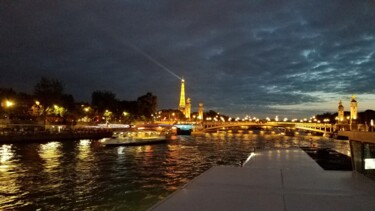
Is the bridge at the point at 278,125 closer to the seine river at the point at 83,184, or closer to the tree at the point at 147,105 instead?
the tree at the point at 147,105

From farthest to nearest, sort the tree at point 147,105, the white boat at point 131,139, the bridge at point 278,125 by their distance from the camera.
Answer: the tree at point 147,105 < the bridge at point 278,125 < the white boat at point 131,139

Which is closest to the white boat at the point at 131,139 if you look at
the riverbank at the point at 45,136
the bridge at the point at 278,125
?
the riverbank at the point at 45,136

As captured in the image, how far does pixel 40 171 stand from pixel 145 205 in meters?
18.4

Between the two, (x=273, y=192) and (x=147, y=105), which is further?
(x=147, y=105)

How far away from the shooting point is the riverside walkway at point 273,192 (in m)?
12.1

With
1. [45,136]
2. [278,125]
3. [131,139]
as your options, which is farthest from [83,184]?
[278,125]

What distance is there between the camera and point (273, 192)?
14.5 m

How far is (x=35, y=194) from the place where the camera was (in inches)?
973

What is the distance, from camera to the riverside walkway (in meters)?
12.1

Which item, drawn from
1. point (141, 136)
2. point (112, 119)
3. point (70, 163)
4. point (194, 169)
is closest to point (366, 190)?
point (194, 169)

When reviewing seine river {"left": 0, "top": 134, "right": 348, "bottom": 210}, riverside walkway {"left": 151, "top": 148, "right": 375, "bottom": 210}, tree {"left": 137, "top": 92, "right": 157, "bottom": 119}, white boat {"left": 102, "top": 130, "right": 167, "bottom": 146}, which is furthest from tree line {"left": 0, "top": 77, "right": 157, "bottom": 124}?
riverside walkway {"left": 151, "top": 148, "right": 375, "bottom": 210}

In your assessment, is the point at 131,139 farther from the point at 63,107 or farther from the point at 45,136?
the point at 63,107

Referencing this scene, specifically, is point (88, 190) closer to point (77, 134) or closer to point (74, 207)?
point (74, 207)

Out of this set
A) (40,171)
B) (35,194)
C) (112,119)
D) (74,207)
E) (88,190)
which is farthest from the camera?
(112,119)
